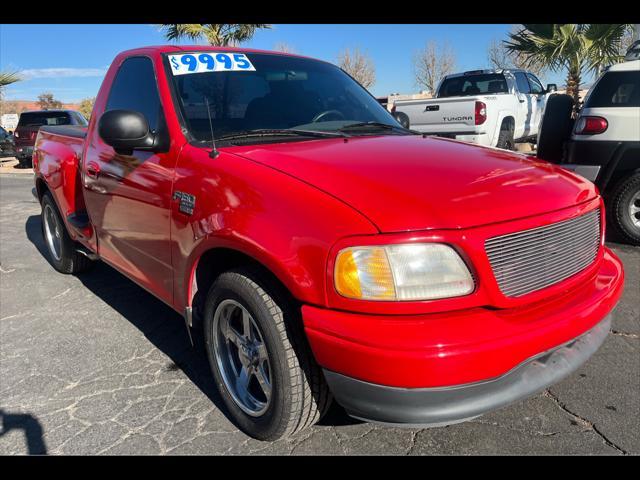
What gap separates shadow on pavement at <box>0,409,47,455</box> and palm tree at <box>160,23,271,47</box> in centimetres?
1261

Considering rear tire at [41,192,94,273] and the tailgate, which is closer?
rear tire at [41,192,94,273]

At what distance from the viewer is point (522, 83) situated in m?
11.7

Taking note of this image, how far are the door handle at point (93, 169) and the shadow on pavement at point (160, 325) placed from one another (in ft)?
3.67

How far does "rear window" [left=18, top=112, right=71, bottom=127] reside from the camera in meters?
15.3

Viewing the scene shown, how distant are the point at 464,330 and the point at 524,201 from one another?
0.62 m

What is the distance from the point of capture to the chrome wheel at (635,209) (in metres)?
5.34

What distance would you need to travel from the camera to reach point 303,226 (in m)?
1.93

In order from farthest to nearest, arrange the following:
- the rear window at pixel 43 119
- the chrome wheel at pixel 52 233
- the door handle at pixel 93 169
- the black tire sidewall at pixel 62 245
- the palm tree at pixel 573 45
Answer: the rear window at pixel 43 119, the palm tree at pixel 573 45, the chrome wheel at pixel 52 233, the black tire sidewall at pixel 62 245, the door handle at pixel 93 169

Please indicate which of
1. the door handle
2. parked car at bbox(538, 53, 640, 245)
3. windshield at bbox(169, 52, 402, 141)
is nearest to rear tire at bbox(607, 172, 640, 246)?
parked car at bbox(538, 53, 640, 245)

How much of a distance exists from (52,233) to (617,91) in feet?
19.9

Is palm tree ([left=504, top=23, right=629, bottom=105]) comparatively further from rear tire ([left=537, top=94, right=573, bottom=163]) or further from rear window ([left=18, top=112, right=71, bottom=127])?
rear window ([left=18, top=112, right=71, bottom=127])

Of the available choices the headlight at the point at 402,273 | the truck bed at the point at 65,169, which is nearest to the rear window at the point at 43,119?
the truck bed at the point at 65,169

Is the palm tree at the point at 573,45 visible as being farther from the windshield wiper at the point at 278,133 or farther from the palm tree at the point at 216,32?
the windshield wiper at the point at 278,133
